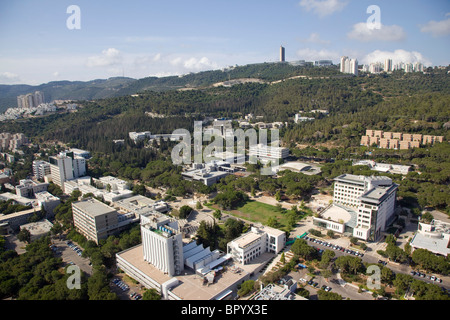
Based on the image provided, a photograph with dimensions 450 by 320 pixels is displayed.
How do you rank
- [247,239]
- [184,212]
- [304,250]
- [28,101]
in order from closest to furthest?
1. [304,250]
2. [247,239]
3. [184,212]
4. [28,101]

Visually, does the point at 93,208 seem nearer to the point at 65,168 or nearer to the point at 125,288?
the point at 125,288

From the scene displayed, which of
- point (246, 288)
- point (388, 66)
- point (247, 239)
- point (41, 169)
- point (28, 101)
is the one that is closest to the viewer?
point (246, 288)

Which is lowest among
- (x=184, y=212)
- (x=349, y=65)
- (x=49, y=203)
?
(x=184, y=212)

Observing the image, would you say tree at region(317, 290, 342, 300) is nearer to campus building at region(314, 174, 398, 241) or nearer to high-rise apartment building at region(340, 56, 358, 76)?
campus building at region(314, 174, 398, 241)

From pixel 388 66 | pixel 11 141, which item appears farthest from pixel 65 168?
pixel 388 66

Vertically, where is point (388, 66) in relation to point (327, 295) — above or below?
above

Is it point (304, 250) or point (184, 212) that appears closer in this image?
point (304, 250)

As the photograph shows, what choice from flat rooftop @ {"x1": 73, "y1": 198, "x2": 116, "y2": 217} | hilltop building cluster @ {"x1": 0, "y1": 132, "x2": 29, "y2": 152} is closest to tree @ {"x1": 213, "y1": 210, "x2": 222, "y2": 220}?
flat rooftop @ {"x1": 73, "y1": 198, "x2": 116, "y2": 217}

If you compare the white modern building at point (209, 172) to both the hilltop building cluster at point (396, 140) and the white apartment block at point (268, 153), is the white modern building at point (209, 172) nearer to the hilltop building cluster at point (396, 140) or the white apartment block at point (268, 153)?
the white apartment block at point (268, 153)
